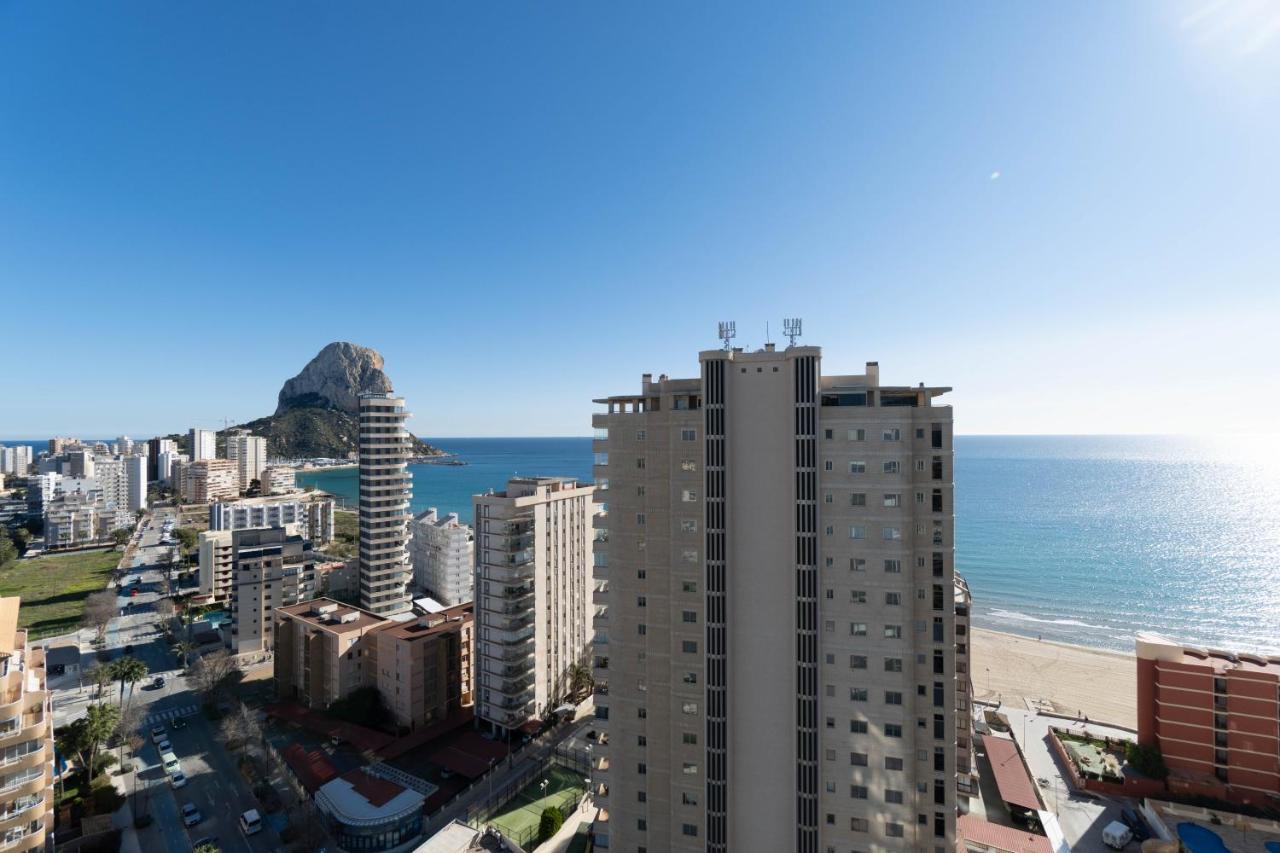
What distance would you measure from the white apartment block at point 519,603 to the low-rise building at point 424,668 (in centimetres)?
379

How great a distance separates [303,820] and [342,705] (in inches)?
439

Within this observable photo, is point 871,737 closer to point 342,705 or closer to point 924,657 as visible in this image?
point 924,657

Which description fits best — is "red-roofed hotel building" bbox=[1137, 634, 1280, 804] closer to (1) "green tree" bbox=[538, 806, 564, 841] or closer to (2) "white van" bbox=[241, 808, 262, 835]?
(1) "green tree" bbox=[538, 806, 564, 841]

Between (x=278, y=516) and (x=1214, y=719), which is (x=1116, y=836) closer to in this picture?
(x=1214, y=719)

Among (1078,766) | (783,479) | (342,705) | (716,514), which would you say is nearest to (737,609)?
(716,514)

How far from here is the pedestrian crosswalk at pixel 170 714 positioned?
4400cm

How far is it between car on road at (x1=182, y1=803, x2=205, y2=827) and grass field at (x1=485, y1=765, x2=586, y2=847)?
16.8 metres

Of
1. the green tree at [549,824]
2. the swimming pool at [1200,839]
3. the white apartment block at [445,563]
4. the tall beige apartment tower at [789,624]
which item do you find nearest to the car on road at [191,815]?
the green tree at [549,824]

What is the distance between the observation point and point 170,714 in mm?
45000

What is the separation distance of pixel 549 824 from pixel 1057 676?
53.2 m

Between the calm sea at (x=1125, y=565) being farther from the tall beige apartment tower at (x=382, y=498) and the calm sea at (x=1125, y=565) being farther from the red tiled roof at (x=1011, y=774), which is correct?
the tall beige apartment tower at (x=382, y=498)

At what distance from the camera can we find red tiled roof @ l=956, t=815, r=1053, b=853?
28.1m

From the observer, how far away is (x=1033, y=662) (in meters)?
59.7

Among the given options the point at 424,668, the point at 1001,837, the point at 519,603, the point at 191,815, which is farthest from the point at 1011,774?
the point at 191,815
